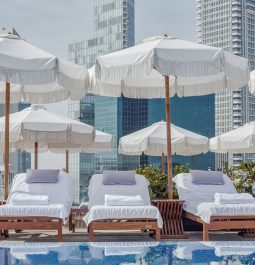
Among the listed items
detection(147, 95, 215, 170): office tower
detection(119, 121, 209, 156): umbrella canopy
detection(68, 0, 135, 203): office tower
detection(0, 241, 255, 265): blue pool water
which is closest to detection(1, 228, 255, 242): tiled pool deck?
detection(0, 241, 255, 265): blue pool water

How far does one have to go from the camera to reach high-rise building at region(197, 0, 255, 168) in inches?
4225

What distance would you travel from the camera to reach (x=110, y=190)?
8.28 metres

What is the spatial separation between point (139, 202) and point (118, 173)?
1157 millimetres

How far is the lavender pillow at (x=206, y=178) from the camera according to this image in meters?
8.50

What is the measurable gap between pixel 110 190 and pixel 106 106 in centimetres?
8069

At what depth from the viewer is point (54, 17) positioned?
68.0 feet

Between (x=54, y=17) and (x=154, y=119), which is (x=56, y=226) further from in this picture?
(x=154, y=119)

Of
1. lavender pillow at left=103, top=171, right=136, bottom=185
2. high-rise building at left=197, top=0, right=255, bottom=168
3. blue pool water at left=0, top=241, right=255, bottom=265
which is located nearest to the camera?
blue pool water at left=0, top=241, right=255, bottom=265

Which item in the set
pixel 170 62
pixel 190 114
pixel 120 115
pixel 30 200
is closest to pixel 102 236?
pixel 30 200

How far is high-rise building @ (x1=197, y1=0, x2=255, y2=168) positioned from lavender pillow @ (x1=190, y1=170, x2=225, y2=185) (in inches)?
3878

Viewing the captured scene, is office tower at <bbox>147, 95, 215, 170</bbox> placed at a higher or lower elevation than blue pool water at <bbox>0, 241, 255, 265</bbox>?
higher

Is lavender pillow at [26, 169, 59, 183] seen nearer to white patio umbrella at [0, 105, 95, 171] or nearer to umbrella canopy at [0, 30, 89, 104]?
umbrella canopy at [0, 30, 89, 104]

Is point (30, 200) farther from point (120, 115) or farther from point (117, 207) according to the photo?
point (120, 115)

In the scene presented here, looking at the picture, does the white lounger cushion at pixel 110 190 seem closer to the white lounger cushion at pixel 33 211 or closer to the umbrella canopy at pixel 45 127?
the white lounger cushion at pixel 33 211
